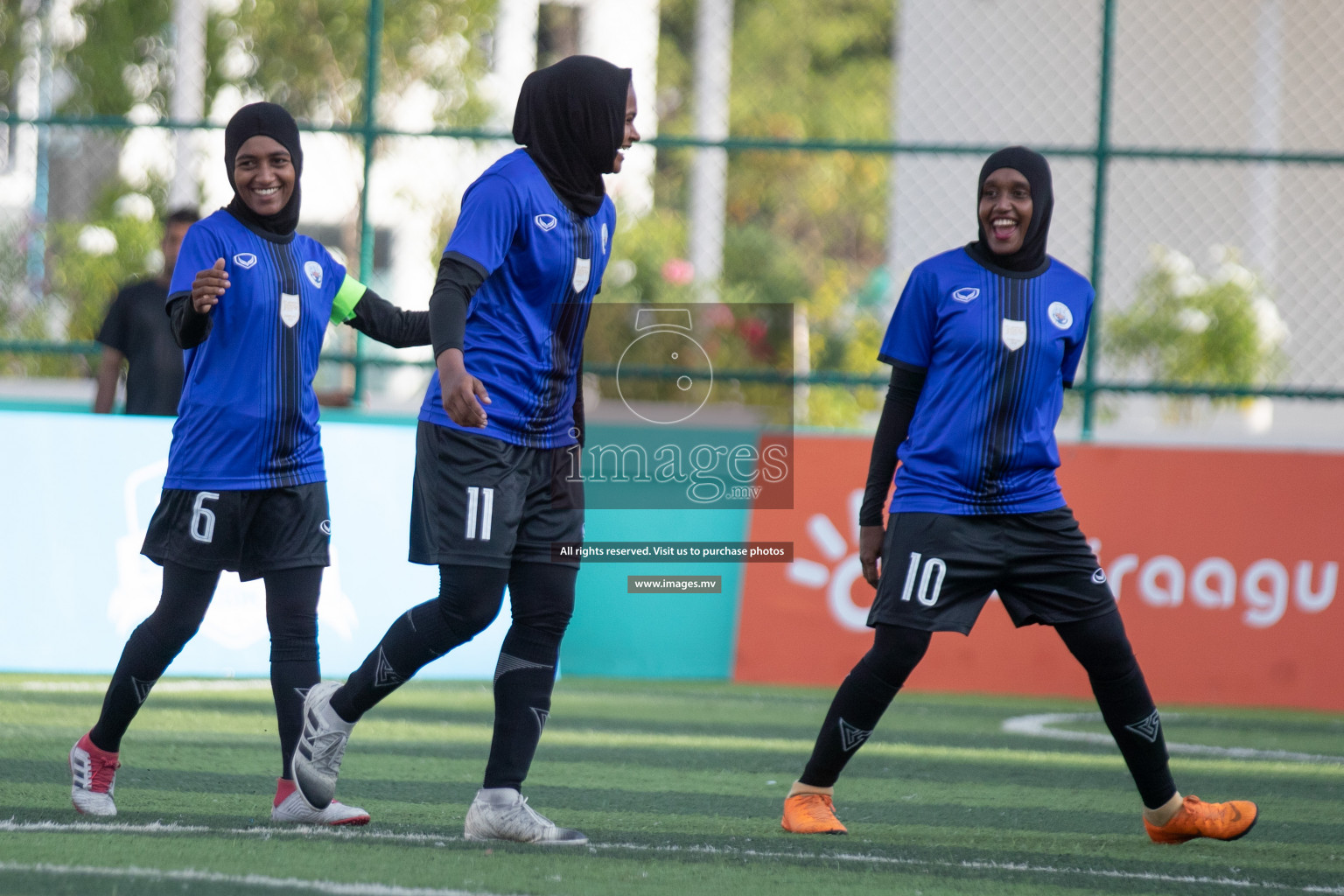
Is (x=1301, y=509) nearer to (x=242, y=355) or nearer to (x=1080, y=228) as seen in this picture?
(x=242, y=355)

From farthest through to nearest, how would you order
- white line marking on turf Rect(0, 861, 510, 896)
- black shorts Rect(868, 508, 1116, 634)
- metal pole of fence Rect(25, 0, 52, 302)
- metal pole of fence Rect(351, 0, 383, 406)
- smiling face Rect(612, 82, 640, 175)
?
metal pole of fence Rect(25, 0, 52, 302) < metal pole of fence Rect(351, 0, 383, 406) < black shorts Rect(868, 508, 1116, 634) < smiling face Rect(612, 82, 640, 175) < white line marking on turf Rect(0, 861, 510, 896)

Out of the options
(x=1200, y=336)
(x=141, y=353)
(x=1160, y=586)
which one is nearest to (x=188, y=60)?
(x=1200, y=336)

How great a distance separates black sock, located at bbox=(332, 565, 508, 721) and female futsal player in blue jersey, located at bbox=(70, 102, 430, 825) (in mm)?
393

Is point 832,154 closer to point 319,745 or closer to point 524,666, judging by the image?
point 524,666

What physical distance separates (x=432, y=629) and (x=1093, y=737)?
11.6 ft

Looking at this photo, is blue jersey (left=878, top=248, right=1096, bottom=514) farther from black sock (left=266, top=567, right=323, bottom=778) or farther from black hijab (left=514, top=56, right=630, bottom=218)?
black sock (left=266, top=567, right=323, bottom=778)

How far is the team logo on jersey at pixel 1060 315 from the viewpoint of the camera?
462 centimetres

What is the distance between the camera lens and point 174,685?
7324 mm

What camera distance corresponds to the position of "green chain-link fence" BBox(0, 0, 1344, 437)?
10.9m

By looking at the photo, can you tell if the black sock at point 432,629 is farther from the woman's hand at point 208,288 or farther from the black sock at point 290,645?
the woman's hand at point 208,288

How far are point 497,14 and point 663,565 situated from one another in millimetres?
15623

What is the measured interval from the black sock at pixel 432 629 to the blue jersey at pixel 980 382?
3.79 ft

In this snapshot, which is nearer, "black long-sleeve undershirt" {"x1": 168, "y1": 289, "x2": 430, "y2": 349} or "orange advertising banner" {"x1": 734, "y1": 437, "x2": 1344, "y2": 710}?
"black long-sleeve undershirt" {"x1": 168, "y1": 289, "x2": 430, "y2": 349}

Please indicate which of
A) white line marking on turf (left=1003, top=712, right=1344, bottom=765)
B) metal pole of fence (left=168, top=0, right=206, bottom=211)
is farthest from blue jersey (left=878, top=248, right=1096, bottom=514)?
metal pole of fence (left=168, top=0, right=206, bottom=211)
